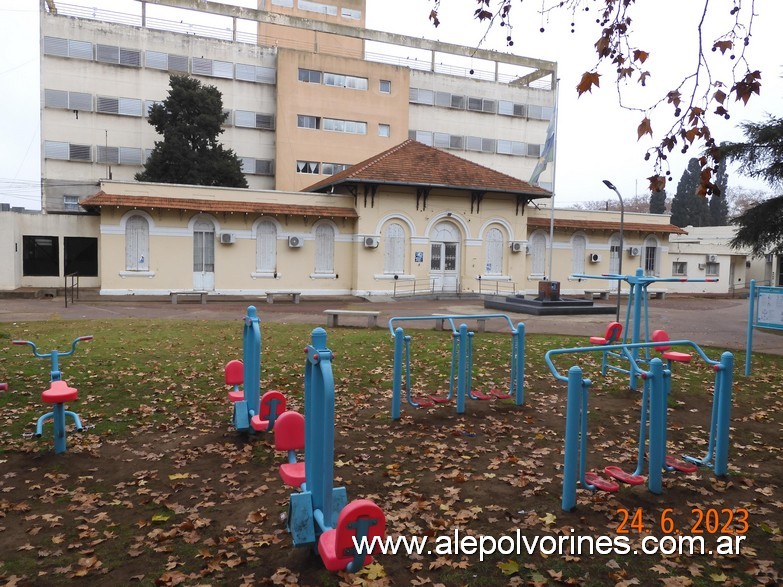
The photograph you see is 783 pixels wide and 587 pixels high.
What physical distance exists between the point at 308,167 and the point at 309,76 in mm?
6090

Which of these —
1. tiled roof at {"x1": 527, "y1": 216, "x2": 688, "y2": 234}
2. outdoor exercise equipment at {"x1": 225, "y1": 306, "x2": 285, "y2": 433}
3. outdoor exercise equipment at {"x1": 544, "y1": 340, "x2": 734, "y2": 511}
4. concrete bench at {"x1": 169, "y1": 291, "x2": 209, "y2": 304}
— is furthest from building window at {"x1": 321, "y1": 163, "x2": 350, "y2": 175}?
outdoor exercise equipment at {"x1": 544, "y1": 340, "x2": 734, "y2": 511}

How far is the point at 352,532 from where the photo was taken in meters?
3.84

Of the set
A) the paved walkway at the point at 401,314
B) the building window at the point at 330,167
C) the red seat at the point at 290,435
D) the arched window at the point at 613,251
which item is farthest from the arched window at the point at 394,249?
the red seat at the point at 290,435

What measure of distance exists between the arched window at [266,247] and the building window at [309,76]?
1779 centimetres

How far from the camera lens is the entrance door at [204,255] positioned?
26.7 meters

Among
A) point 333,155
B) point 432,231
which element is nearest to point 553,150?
point 432,231

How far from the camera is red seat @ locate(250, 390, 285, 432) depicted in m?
6.16

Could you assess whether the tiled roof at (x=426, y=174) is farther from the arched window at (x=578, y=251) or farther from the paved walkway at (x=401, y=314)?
the paved walkway at (x=401, y=314)

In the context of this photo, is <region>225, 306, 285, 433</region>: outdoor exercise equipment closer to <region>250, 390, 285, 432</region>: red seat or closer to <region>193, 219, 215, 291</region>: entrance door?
<region>250, 390, 285, 432</region>: red seat

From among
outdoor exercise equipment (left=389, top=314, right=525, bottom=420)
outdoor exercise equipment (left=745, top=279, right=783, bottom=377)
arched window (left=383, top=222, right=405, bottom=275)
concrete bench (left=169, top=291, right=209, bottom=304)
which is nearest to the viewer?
outdoor exercise equipment (left=389, top=314, right=525, bottom=420)

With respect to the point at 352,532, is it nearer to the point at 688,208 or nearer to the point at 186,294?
the point at 186,294

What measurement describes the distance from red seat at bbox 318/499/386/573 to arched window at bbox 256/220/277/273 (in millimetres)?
24440

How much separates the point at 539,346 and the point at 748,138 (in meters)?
11.4

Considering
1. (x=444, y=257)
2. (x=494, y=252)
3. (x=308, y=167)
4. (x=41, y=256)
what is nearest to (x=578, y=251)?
(x=494, y=252)
